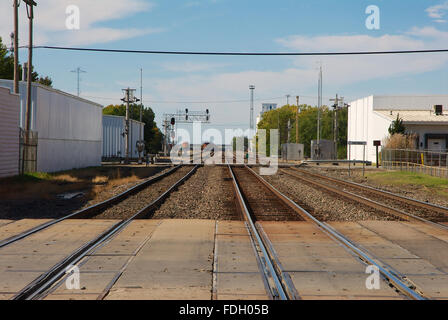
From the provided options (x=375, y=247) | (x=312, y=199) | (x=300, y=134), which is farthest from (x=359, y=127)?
(x=375, y=247)

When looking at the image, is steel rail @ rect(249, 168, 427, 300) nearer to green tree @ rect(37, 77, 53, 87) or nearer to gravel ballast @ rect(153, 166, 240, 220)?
gravel ballast @ rect(153, 166, 240, 220)

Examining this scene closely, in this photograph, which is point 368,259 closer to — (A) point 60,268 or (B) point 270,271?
(B) point 270,271

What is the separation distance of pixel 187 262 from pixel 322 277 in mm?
2302

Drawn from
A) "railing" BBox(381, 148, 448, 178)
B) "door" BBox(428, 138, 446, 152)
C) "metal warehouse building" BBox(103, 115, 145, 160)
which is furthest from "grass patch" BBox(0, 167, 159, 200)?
"metal warehouse building" BBox(103, 115, 145, 160)

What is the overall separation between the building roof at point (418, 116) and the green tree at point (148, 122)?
5351cm

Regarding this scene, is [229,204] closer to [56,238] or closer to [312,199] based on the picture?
[312,199]

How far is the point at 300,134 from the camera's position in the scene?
105 meters

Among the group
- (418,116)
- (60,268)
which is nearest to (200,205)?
(60,268)

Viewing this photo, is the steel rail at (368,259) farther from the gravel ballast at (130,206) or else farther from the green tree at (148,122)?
the green tree at (148,122)

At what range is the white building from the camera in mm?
52156

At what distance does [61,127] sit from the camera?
37188mm

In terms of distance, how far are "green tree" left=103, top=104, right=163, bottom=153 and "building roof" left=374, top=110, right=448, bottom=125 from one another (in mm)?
53507

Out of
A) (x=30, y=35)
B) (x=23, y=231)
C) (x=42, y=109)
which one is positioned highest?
(x=30, y=35)

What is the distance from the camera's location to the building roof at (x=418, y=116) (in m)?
51.6
